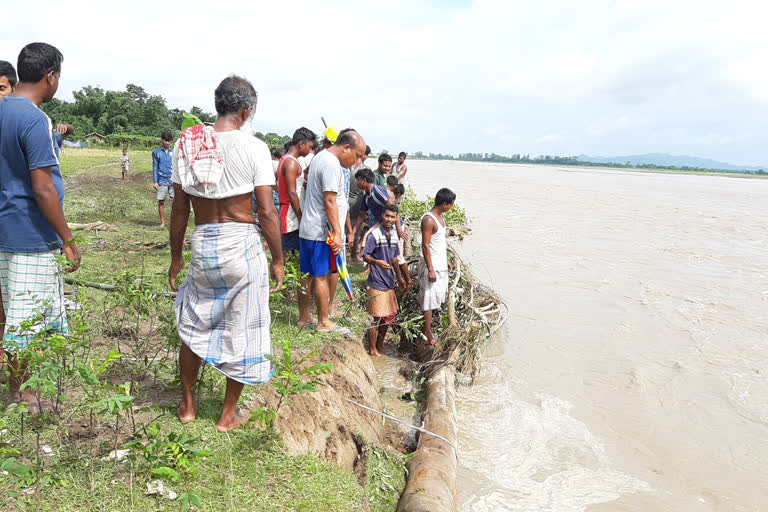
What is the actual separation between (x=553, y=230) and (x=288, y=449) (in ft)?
55.3

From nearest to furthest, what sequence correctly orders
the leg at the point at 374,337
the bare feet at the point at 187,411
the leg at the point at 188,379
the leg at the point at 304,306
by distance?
the leg at the point at 188,379, the bare feet at the point at 187,411, the leg at the point at 304,306, the leg at the point at 374,337

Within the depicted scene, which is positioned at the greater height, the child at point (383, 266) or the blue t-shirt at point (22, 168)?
the blue t-shirt at point (22, 168)

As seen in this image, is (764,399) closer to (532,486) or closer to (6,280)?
(532,486)

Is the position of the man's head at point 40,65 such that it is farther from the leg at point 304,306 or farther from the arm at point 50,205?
the leg at point 304,306

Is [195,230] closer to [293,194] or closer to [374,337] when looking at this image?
[293,194]

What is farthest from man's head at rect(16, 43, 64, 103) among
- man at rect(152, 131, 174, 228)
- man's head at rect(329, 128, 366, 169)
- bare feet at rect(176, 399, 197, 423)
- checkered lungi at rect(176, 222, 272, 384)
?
man at rect(152, 131, 174, 228)

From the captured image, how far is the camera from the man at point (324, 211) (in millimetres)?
4402

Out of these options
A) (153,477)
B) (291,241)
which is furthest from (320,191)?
(153,477)

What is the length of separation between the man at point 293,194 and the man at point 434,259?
136 cm

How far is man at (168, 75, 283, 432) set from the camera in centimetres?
268

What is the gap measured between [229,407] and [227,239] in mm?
1009

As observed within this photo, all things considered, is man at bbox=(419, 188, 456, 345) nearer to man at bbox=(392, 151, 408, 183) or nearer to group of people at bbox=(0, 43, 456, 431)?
group of people at bbox=(0, 43, 456, 431)

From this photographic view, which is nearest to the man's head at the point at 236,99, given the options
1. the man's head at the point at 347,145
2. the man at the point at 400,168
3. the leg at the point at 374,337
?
the man's head at the point at 347,145

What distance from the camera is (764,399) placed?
5980 millimetres
